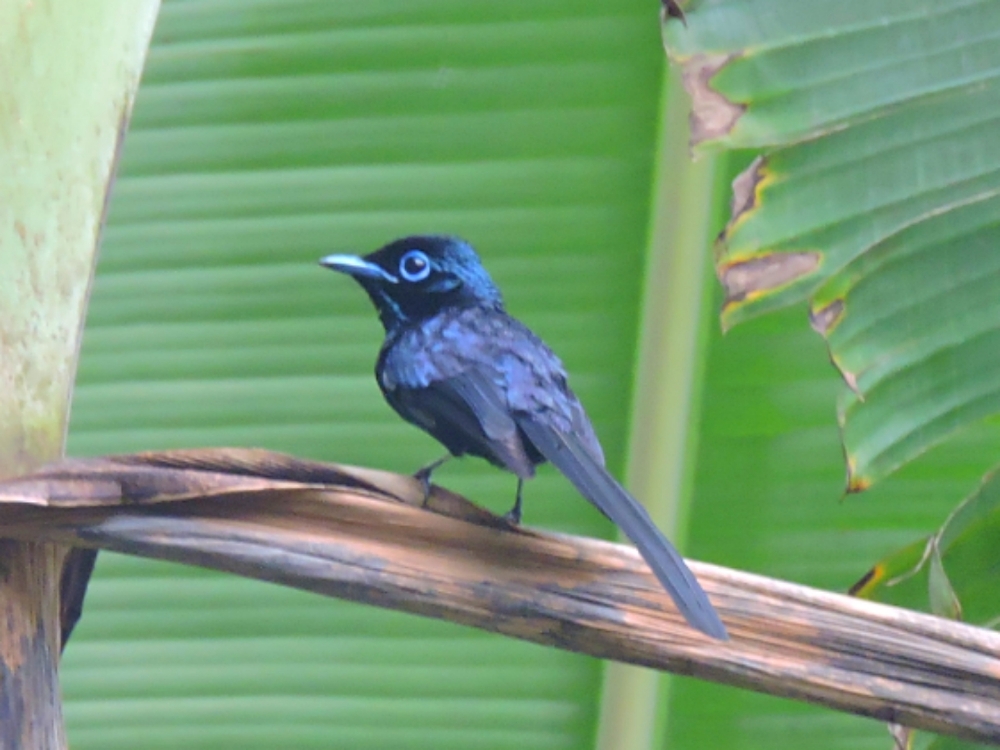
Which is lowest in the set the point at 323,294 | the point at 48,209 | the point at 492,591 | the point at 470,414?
the point at 492,591

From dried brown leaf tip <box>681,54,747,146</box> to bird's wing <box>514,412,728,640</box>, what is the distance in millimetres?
418

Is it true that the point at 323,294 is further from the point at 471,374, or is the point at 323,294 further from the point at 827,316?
the point at 827,316

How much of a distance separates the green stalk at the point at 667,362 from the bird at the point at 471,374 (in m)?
0.27

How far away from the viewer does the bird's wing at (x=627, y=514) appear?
88cm

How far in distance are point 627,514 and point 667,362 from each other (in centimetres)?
77

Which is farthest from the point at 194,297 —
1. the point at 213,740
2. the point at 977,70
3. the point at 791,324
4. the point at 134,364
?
the point at 977,70

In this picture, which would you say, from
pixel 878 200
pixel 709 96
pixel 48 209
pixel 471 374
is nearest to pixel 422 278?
pixel 471 374

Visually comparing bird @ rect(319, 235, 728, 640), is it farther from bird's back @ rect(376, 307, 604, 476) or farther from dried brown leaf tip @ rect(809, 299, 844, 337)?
dried brown leaf tip @ rect(809, 299, 844, 337)

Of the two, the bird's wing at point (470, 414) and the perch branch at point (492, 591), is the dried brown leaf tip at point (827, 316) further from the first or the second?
the perch branch at point (492, 591)

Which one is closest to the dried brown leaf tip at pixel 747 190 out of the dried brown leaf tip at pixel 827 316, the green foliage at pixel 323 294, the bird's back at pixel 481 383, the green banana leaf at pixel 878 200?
the green banana leaf at pixel 878 200

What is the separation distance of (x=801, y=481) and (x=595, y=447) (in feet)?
2.00

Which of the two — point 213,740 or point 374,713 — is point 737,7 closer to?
point 374,713

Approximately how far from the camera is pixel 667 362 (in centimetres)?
180

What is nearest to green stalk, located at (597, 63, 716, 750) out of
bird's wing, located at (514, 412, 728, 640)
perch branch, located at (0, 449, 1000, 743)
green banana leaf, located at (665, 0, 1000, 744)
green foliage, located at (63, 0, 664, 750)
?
green foliage, located at (63, 0, 664, 750)
